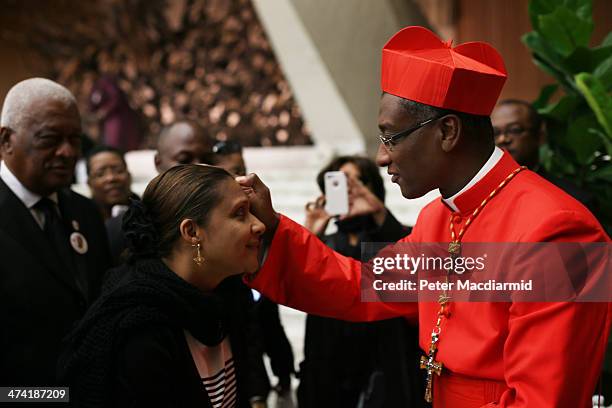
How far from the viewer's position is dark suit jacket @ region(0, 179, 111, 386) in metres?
2.60

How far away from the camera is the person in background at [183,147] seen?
3.73 meters

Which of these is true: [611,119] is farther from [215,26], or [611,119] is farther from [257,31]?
[215,26]

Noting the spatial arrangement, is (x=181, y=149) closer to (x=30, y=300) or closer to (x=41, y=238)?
(x=41, y=238)

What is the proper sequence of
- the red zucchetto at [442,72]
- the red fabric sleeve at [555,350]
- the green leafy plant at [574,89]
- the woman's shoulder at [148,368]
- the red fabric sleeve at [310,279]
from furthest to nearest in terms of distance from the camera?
the green leafy plant at [574,89] < the red fabric sleeve at [310,279] < the red zucchetto at [442,72] < the woman's shoulder at [148,368] < the red fabric sleeve at [555,350]

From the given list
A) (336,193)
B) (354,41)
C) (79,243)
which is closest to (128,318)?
(79,243)

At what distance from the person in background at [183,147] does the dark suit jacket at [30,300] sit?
1.03 m

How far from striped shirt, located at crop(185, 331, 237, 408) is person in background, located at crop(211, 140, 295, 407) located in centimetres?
131

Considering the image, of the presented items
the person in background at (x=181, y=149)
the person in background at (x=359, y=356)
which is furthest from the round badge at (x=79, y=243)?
the person in background at (x=359, y=356)

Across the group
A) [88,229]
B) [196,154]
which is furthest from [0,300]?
[196,154]

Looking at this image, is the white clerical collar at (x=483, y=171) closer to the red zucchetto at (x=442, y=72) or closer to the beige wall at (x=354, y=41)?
the red zucchetto at (x=442, y=72)

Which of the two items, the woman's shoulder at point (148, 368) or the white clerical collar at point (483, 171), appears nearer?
the woman's shoulder at point (148, 368)

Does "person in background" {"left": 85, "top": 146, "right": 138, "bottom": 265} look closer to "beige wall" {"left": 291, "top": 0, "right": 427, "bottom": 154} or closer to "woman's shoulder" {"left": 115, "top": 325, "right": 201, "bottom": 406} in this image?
"woman's shoulder" {"left": 115, "top": 325, "right": 201, "bottom": 406}

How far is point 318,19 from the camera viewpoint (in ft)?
27.2

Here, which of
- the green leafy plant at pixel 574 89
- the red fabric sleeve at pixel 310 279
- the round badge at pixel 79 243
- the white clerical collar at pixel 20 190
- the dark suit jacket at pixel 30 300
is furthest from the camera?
the green leafy plant at pixel 574 89
